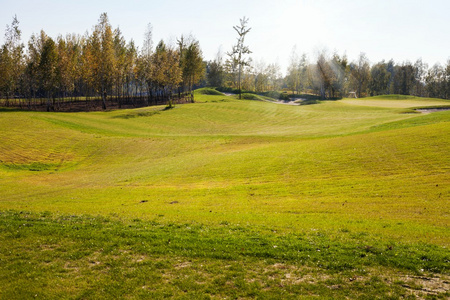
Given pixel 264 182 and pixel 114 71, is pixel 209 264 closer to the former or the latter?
pixel 264 182

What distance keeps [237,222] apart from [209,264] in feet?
16.0

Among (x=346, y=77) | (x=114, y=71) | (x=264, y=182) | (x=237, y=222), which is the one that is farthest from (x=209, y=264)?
(x=346, y=77)

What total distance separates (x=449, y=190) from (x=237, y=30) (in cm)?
11165

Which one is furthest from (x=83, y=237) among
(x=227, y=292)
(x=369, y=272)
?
(x=369, y=272)

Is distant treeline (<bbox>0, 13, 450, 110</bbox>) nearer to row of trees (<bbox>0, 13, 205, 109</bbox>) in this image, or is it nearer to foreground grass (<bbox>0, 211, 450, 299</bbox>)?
A: row of trees (<bbox>0, 13, 205, 109</bbox>)

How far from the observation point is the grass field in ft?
31.4

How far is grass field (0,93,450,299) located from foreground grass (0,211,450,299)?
57 millimetres

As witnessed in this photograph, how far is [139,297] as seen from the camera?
8.85 meters

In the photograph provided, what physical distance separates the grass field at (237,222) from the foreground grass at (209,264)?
57 mm

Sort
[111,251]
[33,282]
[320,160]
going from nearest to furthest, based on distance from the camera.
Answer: [33,282], [111,251], [320,160]

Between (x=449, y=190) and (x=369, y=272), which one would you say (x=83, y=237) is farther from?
(x=449, y=190)

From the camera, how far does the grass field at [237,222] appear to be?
959cm

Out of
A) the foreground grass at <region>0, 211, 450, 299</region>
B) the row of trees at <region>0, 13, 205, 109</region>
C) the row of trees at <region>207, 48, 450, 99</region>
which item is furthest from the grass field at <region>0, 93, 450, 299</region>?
the row of trees at <region>207, 48, 450, 99</region>

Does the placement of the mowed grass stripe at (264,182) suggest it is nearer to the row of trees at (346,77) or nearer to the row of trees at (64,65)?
the row of trees at (64,65)
